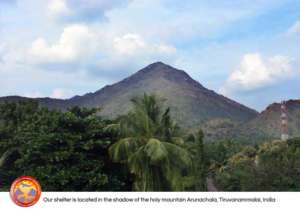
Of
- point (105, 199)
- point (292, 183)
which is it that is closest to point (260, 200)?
point (105, 199)

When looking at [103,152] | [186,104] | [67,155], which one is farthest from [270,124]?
[67,155]

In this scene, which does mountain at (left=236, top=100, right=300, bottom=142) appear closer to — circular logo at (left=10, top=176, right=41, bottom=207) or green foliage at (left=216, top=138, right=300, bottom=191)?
green foliage at (left=216, top=138, right=300, bottom=191)

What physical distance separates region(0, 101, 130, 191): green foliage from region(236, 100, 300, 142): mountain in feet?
328

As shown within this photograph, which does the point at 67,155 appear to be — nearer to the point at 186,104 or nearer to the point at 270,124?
the point at 270,124

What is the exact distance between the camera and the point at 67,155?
1019 inches

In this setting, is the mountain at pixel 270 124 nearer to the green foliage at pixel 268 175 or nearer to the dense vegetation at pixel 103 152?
the green foliage at pixel 268 175

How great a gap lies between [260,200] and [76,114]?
15325 millimetres

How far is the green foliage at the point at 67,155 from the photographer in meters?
25.4

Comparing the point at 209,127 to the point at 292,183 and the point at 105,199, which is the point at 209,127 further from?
the point at 105,199

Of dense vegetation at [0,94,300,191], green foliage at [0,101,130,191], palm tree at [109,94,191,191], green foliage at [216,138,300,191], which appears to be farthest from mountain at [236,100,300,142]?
palm tree at [109,94,191,191]

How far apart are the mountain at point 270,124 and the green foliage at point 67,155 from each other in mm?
100072

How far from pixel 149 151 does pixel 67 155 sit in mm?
4228

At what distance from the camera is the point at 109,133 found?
90.1ft

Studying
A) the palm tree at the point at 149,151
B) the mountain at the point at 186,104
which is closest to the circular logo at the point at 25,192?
the palm tree at the point at 149,151
